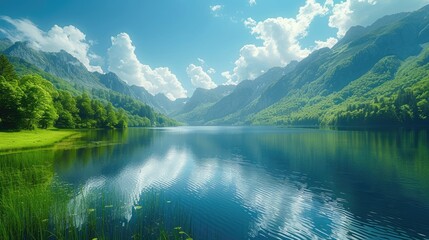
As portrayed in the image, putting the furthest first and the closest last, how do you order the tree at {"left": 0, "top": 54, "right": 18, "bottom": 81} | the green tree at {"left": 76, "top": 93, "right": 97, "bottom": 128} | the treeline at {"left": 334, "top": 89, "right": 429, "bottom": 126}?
the treeline at {"left": 334, "top": 89, "right": 429, "bottom": 126} < the green tree at {"left": 76, "top": 93, "right": 97, "bottom": 128} < the tree at {"left": 0, "top": 54, "right": 18, "bottom": 81}

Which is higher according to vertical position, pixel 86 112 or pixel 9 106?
pixel 86 112

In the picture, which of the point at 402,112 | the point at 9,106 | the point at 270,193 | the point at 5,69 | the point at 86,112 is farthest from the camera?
the point at 402,112

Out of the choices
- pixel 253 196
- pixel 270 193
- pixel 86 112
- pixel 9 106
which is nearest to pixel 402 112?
pixel 270 193

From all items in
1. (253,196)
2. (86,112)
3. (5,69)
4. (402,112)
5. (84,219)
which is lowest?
(253,196)

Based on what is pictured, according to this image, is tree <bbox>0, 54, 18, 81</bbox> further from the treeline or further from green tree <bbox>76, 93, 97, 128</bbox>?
the treeline

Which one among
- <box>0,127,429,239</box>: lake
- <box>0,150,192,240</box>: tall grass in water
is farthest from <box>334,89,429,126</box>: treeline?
<box>0,150,192,240</box>: tall grass in water

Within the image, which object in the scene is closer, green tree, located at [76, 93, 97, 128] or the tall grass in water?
the tall grass in water

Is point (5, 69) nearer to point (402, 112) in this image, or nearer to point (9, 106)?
point (9, 106)


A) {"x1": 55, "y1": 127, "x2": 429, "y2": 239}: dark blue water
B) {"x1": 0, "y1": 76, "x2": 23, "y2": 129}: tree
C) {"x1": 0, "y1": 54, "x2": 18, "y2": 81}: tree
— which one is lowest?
{"x1": 55, "y1": 127, "x2": 429, "y2": 239}: dark blue water

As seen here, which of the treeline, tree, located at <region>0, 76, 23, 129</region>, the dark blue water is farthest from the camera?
the treeline

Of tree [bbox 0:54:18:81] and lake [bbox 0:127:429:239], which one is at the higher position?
tree [bbox 0:54:18:81]

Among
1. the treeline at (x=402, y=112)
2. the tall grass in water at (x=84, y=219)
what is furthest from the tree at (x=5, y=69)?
the treeline at (x=402, y=112)

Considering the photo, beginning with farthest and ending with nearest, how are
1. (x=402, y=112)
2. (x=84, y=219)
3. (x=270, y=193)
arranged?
(x=402, y=112)
(x=270, y=193)
(x=84, y=219)

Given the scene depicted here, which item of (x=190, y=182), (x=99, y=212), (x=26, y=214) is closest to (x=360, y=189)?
(x=190, y=182)
